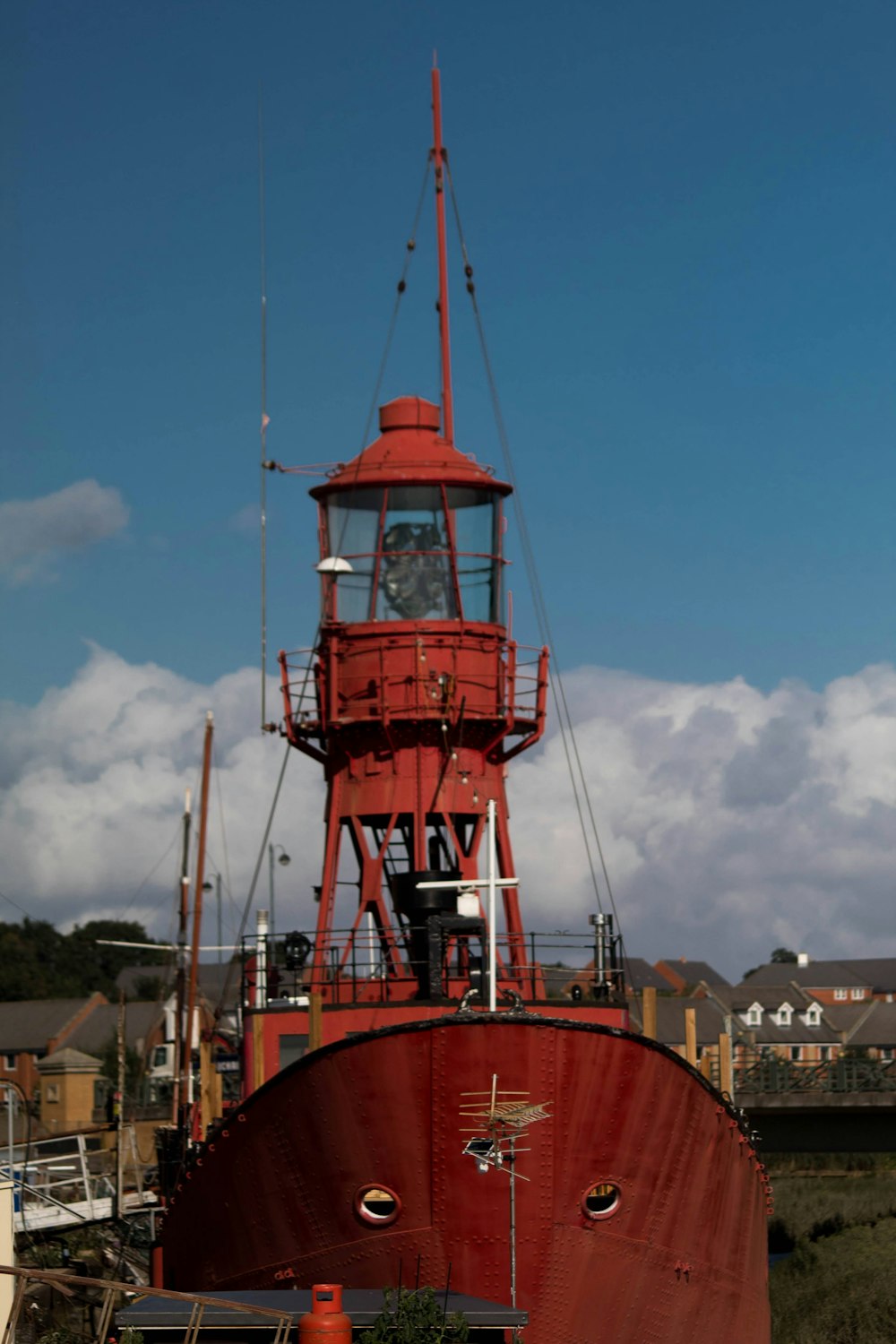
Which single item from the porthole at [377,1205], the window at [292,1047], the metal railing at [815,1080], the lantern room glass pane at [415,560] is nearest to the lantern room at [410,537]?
the lantern room glass pane at [415,560]

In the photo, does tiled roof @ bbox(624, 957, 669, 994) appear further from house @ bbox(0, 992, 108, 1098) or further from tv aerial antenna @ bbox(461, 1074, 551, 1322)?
tv aerial antenna @ bbox(461, 1074, 551, 1322)

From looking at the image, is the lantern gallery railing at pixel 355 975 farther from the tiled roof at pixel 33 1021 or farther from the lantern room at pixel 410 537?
the tiled roof at pixel 33 1021

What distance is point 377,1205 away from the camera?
64.4 feet

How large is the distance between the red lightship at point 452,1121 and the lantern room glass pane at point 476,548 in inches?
53.5

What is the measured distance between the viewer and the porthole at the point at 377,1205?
19.4 metres

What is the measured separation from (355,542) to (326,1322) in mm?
13833

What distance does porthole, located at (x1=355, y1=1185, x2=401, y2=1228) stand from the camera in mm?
19438

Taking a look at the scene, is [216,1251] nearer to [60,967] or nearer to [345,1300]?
[345,1300]

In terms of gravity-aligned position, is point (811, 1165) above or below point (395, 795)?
below

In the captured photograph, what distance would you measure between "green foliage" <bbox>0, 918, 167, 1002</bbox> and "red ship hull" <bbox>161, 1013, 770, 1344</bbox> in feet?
308

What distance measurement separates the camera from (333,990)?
25.0 metres

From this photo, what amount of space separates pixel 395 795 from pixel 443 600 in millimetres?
3082

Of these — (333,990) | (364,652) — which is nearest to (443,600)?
(364,652)

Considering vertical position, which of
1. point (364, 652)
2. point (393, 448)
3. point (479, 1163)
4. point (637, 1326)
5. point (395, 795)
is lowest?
point (637, 1326)
